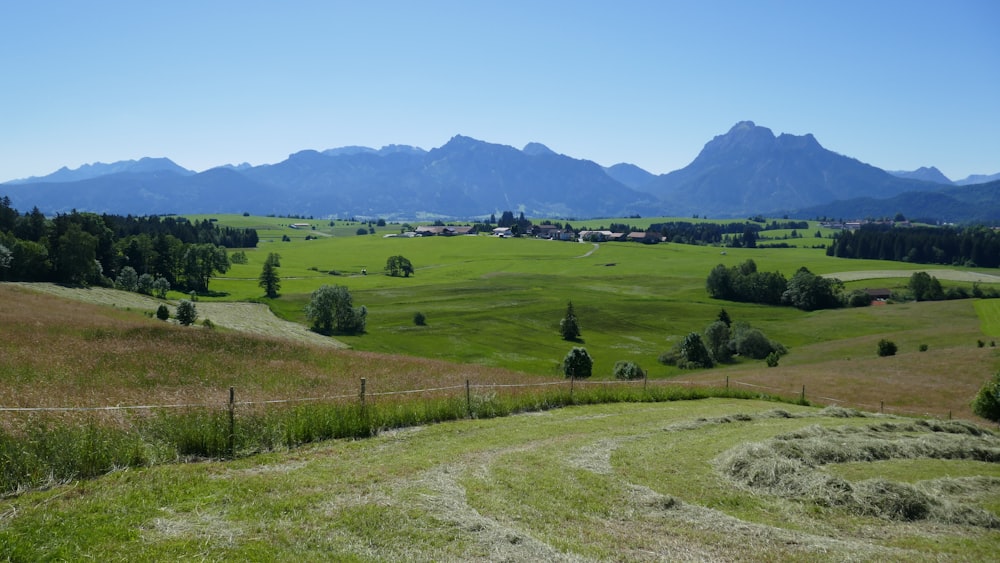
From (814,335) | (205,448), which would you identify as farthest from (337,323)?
(205,448)

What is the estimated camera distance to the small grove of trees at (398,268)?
180000 mm

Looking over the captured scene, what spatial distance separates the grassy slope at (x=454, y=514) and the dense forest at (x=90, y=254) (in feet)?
323

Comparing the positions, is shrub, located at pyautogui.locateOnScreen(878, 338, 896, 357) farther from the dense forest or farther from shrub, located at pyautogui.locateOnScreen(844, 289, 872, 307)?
the dense forest

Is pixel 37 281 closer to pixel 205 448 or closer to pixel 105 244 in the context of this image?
pixel 105 244

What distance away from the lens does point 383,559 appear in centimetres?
1063

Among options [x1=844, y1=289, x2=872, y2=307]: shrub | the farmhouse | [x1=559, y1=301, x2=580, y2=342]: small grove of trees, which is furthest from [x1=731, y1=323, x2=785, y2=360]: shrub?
the farmhouse

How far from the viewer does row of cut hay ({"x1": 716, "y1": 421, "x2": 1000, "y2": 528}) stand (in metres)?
14.1

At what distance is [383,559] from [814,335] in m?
114

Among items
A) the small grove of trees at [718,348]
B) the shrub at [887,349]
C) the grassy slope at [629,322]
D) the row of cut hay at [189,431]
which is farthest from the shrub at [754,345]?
the row of cut hay at [189,431]

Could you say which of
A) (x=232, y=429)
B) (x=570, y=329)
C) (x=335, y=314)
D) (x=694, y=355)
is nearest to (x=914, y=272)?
(x=694, y=355)

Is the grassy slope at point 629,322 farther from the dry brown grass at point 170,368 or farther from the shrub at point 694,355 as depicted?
the dry brown grass at point 170,368

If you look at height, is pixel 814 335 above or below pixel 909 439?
below

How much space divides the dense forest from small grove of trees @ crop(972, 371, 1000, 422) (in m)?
109

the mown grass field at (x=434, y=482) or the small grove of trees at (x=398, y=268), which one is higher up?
the mown grass field at (x=434, y=482)
